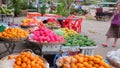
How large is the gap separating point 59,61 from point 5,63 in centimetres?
74

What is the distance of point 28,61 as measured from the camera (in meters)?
3.62

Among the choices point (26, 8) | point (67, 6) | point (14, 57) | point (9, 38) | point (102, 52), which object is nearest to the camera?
point (14, 57)

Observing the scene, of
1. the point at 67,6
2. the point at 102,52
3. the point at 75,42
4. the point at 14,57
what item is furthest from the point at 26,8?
the point at 14,57

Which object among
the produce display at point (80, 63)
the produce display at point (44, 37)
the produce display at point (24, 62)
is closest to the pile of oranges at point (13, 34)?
the produce display at point (44, 37)

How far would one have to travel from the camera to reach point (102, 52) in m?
7.86

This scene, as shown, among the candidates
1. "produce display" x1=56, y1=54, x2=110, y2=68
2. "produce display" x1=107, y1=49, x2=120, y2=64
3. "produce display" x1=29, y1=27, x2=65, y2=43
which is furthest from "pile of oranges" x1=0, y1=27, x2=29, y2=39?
"produce display" x1=107, y1=49, x2=120, y2=64

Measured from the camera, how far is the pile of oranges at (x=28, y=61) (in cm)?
354

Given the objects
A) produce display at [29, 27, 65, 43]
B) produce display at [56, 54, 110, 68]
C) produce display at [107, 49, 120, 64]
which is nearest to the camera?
produce display at [56, 54, 110, 68]

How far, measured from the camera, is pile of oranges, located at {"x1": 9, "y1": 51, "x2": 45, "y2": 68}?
3540mm

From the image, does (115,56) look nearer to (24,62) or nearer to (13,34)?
(24,62)

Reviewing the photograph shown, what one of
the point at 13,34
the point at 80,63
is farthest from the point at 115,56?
the point at 13,34

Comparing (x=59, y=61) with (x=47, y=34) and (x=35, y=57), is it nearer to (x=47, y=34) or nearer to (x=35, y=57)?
(x=35, y=57)

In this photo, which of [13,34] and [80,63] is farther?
[13,34]

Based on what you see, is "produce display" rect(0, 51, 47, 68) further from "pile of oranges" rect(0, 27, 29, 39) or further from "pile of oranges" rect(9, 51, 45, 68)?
"pile of oranges" rect(0, 27, 29, 39)
